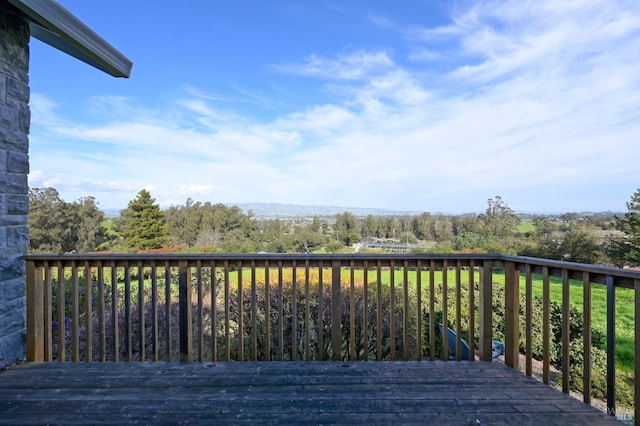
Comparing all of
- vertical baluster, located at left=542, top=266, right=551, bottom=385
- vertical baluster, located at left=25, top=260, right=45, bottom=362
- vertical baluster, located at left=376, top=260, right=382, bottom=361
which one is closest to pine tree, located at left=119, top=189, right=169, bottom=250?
vertical baluster, located at left=25, top=260, right=45, bottom=362

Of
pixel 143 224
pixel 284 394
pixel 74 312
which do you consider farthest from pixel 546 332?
pixel 143 224

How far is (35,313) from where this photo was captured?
2717 mm

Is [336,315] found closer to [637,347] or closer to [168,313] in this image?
[168,313]

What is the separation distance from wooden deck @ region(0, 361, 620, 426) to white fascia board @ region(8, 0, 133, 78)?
248cm

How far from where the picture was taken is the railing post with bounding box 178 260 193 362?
2.66 metres

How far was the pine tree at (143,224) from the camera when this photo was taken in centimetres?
855

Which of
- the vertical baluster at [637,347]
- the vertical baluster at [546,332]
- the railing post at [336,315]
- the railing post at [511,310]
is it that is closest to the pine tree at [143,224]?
the railing post at [336,315]

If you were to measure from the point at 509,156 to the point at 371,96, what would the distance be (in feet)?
14.5

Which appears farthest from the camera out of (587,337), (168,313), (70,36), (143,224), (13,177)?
(143,224)

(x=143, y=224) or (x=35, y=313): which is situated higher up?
(x=143, y=224)

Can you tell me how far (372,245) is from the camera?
22.5 feet

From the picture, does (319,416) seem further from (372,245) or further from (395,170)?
(395,170)

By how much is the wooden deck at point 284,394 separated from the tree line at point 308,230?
441 cm

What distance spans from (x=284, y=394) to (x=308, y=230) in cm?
599
